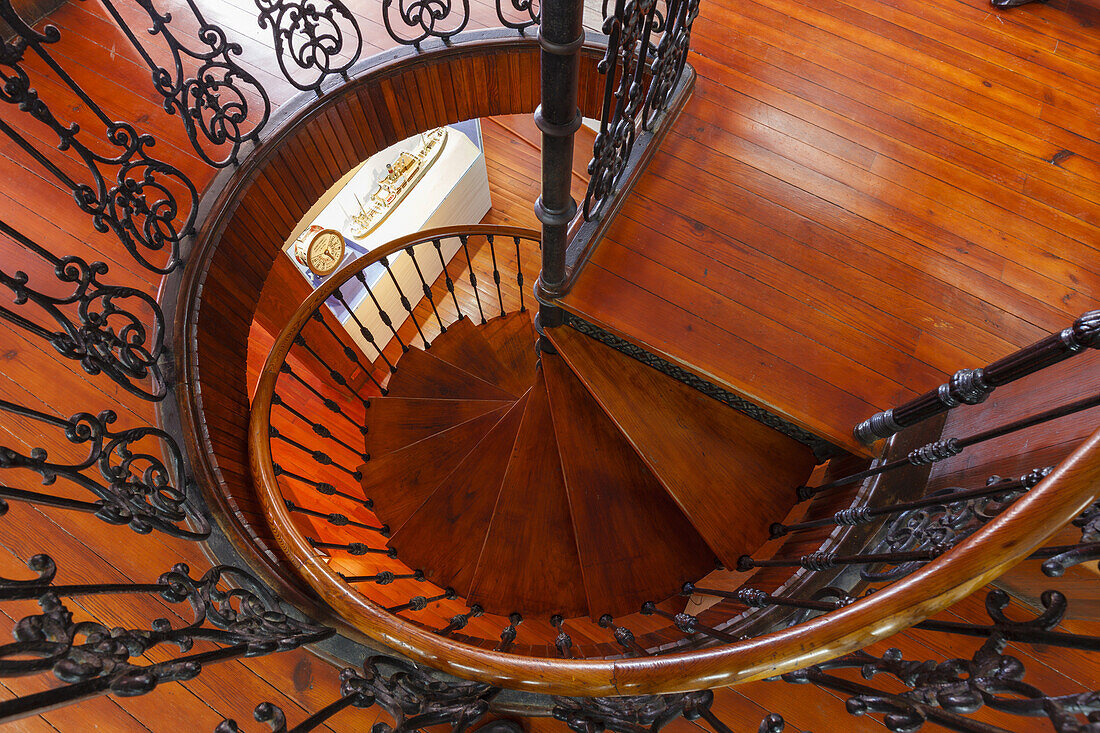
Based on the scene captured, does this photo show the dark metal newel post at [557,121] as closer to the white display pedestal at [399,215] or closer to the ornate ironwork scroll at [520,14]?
the ornate ironwork scroll at [520,14]

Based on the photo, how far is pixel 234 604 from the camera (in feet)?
6.27

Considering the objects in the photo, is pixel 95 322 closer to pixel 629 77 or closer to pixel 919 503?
pixel 629 77

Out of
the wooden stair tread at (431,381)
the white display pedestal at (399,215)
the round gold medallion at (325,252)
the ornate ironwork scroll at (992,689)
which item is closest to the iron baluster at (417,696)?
the ornate ironwork scroll at (992,689)

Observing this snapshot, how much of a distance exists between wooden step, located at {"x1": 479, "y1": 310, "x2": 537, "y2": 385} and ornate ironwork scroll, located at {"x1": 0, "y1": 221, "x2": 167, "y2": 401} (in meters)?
2.20

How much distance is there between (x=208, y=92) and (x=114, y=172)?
530mm

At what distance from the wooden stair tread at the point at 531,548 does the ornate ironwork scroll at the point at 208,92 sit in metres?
1.69

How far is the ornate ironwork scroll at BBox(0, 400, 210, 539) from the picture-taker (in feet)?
3.89

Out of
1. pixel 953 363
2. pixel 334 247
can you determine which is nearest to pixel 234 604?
pixel 953 363

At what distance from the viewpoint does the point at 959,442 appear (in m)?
1.41

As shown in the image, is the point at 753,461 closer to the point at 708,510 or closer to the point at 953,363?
the point at 708,510

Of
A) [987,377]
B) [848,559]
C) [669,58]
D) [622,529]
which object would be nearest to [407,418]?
[622,529]

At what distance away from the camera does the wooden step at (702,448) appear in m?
2.21

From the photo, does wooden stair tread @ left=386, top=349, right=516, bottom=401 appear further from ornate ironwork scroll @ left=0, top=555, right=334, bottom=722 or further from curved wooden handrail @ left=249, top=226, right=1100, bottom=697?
ornate ironwork scroll @ left=0, top=555, right=334, bottom=722

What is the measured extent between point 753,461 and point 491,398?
5.89 feet
